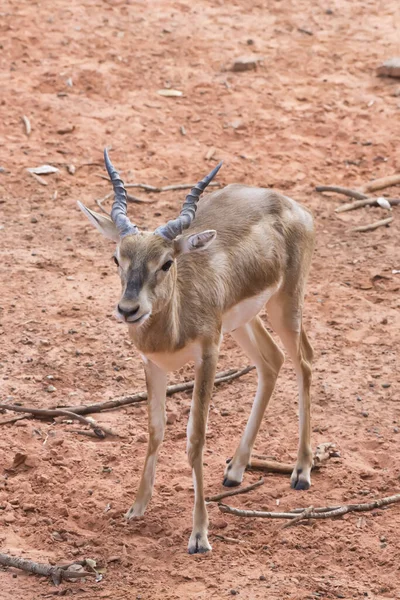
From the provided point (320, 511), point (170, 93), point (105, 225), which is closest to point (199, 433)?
point (320, 511)

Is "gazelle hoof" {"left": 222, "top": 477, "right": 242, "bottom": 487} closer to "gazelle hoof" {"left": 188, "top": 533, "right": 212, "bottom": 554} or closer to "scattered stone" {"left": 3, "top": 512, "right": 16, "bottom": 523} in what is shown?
"gazelle hoof" {"left": 188, "top": 533, "right": 212, "bottom": 554}

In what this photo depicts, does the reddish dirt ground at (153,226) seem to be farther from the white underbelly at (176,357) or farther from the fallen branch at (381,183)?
the white underbelly at (176,357)

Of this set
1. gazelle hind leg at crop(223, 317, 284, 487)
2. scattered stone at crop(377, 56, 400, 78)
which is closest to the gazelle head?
gazelle hind leg at crop(223, 317, 284, 487)

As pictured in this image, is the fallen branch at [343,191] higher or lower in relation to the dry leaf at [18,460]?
lower

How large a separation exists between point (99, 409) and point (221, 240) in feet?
7.53

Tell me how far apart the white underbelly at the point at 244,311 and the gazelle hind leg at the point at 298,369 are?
326mm

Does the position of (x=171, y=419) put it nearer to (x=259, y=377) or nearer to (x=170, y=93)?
(x=259, y=377)

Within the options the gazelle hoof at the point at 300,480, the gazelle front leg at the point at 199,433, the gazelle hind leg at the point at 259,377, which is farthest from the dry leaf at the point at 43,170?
the gazelle front leg at the point at 199,433

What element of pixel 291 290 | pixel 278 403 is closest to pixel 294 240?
pixel 291 290

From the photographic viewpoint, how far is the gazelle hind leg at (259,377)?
27.6 feet

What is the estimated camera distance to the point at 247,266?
7.99m

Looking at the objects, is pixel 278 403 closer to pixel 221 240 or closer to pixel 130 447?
pixel 130 447

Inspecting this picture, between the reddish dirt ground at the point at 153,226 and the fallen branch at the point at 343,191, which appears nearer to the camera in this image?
the reddish dirt ground at the point at 153,226

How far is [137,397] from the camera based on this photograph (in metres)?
9.48
